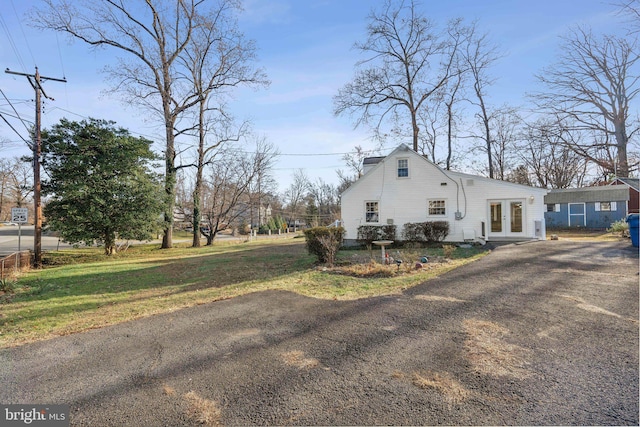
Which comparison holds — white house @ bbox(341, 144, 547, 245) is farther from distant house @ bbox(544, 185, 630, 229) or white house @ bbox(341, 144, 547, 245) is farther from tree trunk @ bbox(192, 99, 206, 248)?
distant house @ bbox(544, 185, 630, 229)

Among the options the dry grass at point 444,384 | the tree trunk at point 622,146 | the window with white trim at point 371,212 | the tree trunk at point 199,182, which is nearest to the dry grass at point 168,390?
the dry grass at point 444,384

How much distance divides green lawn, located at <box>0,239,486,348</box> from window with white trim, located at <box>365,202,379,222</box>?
18.7 ft

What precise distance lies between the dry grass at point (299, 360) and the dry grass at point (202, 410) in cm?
93

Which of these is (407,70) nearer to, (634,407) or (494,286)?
(494,286)

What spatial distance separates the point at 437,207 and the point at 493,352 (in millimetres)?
13015

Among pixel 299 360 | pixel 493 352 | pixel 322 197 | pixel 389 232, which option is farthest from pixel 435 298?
pixel 322 197

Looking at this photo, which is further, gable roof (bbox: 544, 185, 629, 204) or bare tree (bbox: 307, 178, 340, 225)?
bare tree (bbox: 307, 178, 340, 225)

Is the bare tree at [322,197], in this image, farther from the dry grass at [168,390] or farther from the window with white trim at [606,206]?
the dry grass at [168,390]

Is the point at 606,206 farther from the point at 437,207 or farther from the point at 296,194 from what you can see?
the point at 296,194

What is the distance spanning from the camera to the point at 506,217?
15.2 metres

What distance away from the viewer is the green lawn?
531 centimetres

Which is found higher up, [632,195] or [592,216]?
[632,195]

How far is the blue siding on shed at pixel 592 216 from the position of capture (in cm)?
2389

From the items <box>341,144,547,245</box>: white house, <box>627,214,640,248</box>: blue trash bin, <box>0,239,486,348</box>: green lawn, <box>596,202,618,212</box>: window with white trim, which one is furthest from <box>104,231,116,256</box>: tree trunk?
<box>596,202,618,212</box>: window with white trim
